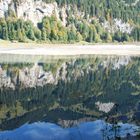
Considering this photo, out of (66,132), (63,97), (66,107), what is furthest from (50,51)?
(66,132)

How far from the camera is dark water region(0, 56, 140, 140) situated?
2627cm


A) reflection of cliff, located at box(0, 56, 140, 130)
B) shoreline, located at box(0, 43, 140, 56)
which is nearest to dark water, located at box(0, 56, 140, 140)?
reflection of cliff, located at box(0, 56, 140, 130)

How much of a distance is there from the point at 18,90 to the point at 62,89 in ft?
15.0

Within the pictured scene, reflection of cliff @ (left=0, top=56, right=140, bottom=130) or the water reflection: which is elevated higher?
the water reflection

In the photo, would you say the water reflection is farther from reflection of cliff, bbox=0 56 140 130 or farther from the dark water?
reflection of cliff, bbox=0 56 140 130

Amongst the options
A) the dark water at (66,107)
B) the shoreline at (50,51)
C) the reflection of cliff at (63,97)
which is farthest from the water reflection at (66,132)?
the shoreline at (50,51)

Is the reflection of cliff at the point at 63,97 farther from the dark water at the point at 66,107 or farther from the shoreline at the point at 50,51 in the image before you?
the shoreline at the point at 50,51

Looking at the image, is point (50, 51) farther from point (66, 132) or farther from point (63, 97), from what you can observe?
point (66, 132)

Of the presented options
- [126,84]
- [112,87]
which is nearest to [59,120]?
[112,87]

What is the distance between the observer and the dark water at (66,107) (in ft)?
86.2

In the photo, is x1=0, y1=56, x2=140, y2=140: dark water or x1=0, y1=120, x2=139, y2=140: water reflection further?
x1=0, y1=56, x2=140, y2=140: dark water

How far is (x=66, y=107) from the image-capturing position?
37.2m

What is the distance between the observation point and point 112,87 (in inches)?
2064

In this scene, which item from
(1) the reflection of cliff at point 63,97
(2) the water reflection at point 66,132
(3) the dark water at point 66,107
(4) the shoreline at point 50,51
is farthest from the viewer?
(4) the shoreline at point 50,51
